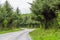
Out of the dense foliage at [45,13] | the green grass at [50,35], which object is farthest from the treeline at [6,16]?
the green grass at [50,35]

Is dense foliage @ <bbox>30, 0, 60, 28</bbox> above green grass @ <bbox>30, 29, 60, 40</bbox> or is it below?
above

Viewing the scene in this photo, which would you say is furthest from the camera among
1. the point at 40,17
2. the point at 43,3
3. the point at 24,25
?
the point at 24,25

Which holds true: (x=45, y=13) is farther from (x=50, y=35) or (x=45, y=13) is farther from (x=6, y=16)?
(x=6, y=16)

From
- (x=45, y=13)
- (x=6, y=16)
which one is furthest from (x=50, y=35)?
(x=6, y=16)

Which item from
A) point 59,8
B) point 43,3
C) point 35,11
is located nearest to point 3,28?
point 35,11

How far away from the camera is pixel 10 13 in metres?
79.2

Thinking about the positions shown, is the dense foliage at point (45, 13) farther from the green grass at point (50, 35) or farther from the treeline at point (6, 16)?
the treeline at point (6, 16)

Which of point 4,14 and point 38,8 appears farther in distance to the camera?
point 4,14

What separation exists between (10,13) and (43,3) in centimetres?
4618

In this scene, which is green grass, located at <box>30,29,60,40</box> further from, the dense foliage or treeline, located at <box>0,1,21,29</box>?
treeline, located at <box>0,1,21,29</box>

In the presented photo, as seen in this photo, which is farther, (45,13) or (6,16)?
(6,16)

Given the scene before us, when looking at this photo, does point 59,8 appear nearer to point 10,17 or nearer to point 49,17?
point 49,17

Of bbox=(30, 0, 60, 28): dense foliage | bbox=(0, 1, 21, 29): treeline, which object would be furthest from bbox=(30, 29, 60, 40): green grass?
bbox=(0, 1, 21, 29): treeline

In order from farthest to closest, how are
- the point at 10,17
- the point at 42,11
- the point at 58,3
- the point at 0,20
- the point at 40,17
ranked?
the point at 10,17 < the point at 0,20 < the point at 40,17 < the point at 42,11 < the point at 58,3
